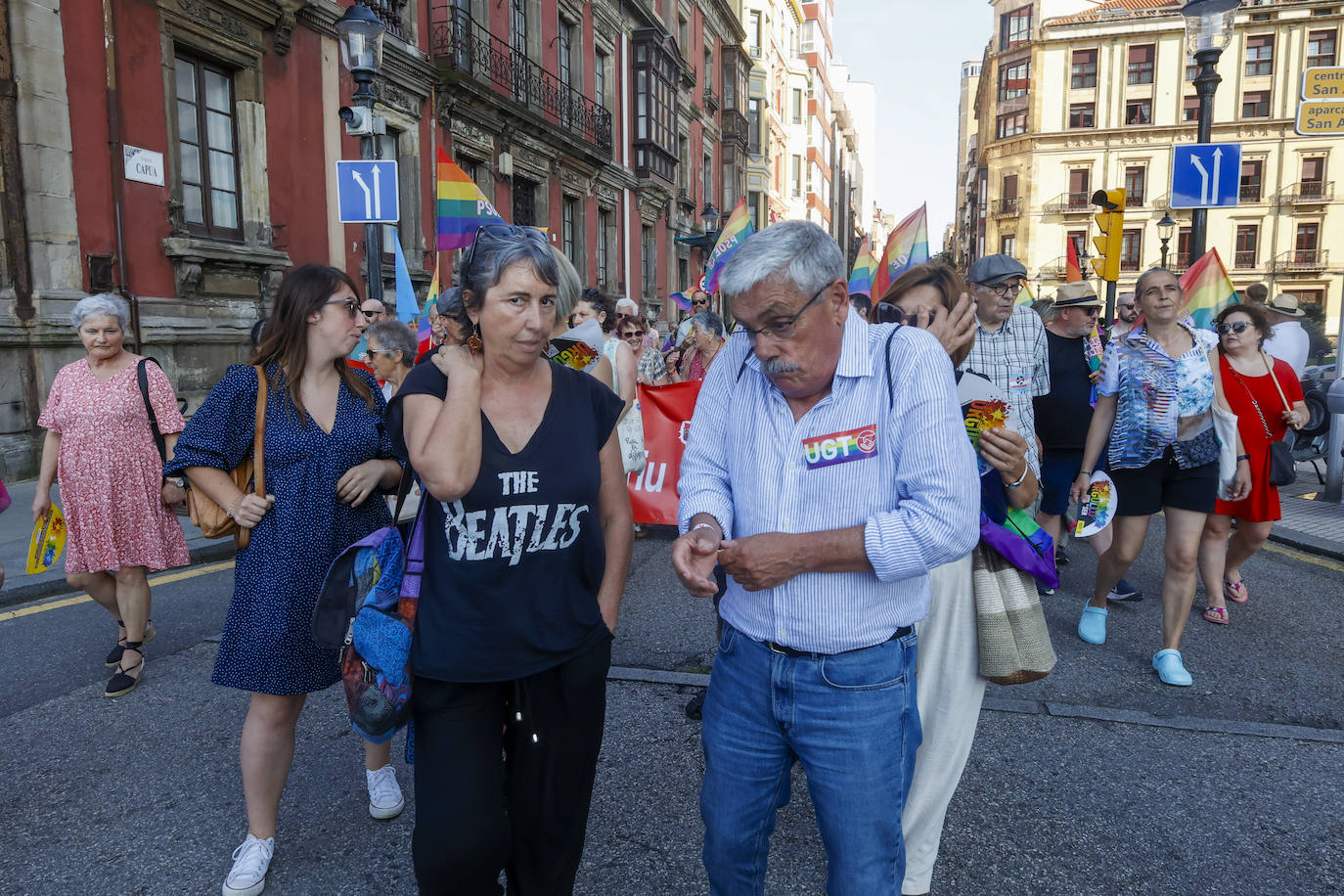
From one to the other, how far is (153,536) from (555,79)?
19.2 m

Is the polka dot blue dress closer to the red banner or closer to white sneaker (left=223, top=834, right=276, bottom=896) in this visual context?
white sneaker (left=223, top=834, right=276, bottom=896)

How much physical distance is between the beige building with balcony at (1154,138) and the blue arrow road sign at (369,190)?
4229 centimetres

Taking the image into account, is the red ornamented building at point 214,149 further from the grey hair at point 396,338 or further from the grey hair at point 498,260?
the grey hair at point 498,260

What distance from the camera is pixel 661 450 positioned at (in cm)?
556

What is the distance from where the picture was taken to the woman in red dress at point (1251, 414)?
5207 millimetres

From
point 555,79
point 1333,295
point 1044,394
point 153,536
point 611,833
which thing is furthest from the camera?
point 1333,295

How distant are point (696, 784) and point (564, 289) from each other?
197cm

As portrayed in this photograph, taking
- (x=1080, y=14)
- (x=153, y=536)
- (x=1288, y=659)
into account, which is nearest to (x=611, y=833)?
(x=153, y=536)

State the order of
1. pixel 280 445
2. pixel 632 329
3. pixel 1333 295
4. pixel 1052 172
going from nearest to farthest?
1. pixel 280 445
2. pixel 632 329
3. pixel 1333 295
4. pixel 1052 172

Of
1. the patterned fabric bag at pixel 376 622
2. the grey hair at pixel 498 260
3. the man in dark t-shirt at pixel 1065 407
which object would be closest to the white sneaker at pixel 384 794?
the patterned fabric bag at pixel 376 622

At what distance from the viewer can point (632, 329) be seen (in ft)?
25.6

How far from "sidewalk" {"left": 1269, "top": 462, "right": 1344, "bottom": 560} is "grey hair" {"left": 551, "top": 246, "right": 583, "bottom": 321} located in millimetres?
7104

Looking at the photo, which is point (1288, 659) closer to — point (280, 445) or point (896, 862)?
point (896, 862)

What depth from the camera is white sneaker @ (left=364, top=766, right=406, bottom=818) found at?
9.89ft
